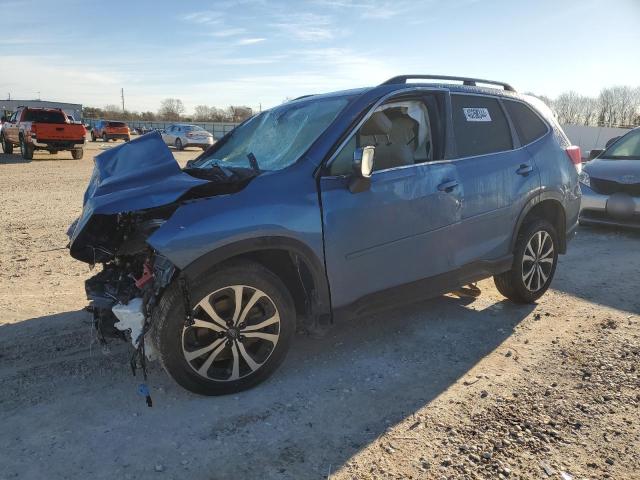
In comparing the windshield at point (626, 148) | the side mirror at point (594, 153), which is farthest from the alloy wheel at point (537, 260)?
the side mirror at point (594, 153)

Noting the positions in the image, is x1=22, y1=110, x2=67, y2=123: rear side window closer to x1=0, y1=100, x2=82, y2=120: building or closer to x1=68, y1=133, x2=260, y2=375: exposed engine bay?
x1=68, y1=133, x2=260, y2=375: exposed engine bay

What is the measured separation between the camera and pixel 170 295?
121 inches

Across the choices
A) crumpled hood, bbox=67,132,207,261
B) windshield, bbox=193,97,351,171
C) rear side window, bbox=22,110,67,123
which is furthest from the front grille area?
rear side window, bbox=22,110,67,123

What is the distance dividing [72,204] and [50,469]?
8230 millimetres

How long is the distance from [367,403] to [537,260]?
8.44 feet

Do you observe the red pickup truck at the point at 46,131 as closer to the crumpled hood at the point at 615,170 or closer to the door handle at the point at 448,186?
the crumpled hood at the point at 615,170

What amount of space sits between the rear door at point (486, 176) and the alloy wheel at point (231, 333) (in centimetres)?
170

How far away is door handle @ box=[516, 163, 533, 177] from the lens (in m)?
4.60

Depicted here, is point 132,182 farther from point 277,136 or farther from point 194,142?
point 194,142

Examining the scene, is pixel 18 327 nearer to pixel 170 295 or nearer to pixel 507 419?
pixel 170 295

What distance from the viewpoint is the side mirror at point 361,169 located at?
332cm

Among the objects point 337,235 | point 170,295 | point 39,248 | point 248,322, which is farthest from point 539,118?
point 39,248

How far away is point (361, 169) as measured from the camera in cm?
335

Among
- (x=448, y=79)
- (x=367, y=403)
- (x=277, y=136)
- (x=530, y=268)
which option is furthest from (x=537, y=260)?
(x=277, y=136)
